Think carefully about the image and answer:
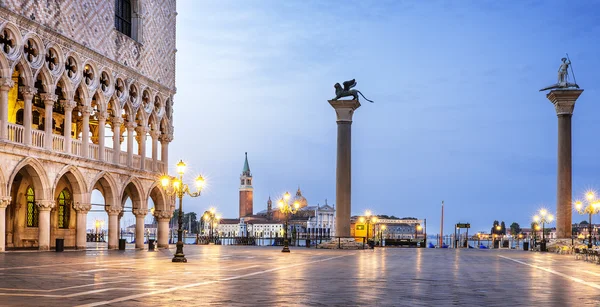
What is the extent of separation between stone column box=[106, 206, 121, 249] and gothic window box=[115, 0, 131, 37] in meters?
10.0

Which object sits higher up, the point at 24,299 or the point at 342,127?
the point at 342,127

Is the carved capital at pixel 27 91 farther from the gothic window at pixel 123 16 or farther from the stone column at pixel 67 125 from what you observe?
the gothic window at pixel 123 16

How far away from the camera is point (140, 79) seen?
45906 mm

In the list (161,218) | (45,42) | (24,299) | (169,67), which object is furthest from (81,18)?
(24,299)

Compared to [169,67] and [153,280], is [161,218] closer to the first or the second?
[169,67]

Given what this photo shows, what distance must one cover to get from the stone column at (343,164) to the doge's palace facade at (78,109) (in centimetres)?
1059

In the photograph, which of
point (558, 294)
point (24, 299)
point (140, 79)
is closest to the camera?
point (24, 299)

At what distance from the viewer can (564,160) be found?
47.4 meters

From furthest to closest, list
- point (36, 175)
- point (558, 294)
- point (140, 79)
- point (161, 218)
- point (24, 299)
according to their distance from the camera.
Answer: point (161, 218)
point (140, 79)
point (36, 175)
point (558, 294)
point (24, 299)

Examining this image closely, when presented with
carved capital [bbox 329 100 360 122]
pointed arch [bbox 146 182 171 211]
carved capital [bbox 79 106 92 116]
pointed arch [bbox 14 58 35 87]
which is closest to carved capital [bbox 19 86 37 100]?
pointed arch [bbox 14 58 35 87]

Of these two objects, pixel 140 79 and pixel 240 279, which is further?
pixel 140 79

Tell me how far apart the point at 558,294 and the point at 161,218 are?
3683cm

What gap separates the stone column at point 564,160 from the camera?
156 feet

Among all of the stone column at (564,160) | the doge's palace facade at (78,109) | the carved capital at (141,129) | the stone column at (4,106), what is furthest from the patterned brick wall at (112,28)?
the stone column at (564,160)
